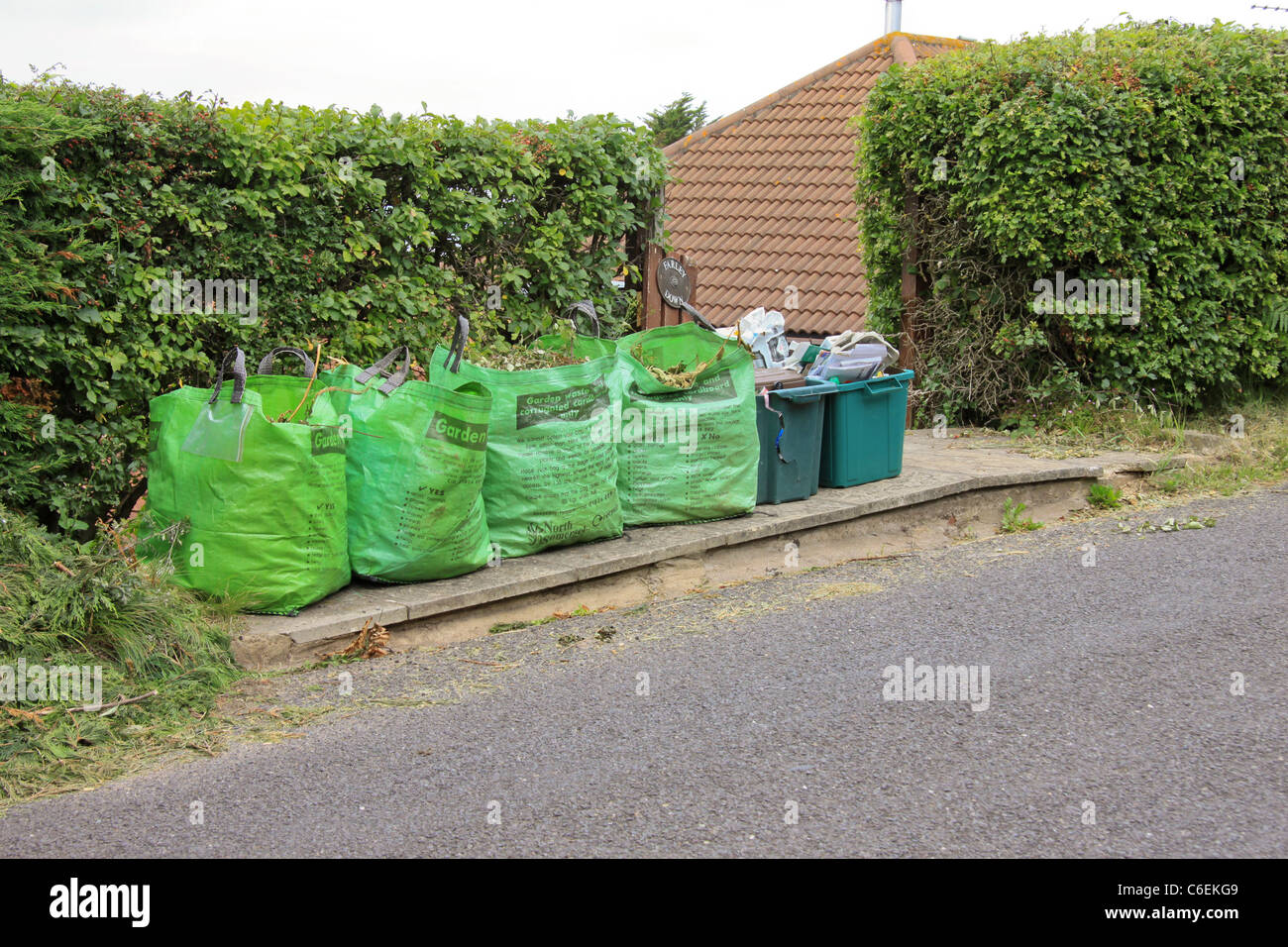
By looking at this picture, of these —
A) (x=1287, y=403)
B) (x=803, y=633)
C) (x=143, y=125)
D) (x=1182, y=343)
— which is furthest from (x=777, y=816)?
(x=1287, y=403)

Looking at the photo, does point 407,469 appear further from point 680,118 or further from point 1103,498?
point 680,118

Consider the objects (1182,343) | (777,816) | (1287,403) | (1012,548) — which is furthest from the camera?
(1287,403)

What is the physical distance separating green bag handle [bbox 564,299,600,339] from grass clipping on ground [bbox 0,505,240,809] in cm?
283

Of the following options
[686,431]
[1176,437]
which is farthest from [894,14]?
[686,431]

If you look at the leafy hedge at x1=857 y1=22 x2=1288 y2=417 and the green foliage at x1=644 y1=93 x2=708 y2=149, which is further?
the green foliage at x1=644 y1=93 x2=708 y2=149

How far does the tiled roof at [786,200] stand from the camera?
14086 mm

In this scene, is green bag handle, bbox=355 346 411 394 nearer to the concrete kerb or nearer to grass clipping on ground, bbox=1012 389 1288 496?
the concrete kerb

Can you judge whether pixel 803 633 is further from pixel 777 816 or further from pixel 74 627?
pixel 74 627

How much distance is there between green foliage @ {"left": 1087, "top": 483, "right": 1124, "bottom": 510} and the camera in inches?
320

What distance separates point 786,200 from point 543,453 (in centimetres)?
1040

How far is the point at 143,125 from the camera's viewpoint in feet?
17.3

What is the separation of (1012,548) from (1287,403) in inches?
194

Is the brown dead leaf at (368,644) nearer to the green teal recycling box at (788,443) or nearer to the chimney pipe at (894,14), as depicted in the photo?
the green teal recycling box at (788,443)

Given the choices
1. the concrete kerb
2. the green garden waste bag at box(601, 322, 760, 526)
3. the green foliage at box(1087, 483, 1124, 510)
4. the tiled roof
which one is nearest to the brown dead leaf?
the concrete kerb
